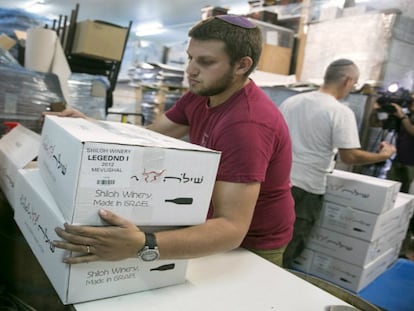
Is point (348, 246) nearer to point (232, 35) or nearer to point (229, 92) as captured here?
point (229, 92)

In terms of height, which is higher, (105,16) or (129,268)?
(105,16)

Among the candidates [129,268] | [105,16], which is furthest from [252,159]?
[105,16]

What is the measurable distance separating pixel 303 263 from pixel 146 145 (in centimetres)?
204

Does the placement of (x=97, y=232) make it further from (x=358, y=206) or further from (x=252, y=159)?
(x=358, y=206)

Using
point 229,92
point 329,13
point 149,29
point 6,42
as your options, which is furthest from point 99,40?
point 149,29

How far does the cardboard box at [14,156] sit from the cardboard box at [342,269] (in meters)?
1.84

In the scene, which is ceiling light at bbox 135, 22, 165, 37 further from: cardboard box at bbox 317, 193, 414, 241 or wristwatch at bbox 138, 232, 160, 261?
wristwatch at bbox 138, 232, 160, 261

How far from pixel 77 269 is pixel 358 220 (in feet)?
6.28

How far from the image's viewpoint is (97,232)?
67cm

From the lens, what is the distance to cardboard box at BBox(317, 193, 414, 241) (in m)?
2.15

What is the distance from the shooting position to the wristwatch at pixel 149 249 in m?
0.73

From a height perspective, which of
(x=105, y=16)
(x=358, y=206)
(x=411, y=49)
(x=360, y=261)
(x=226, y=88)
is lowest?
(x=360, y=261)

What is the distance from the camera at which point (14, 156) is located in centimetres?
123

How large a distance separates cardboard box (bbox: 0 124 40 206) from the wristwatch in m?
0.56
